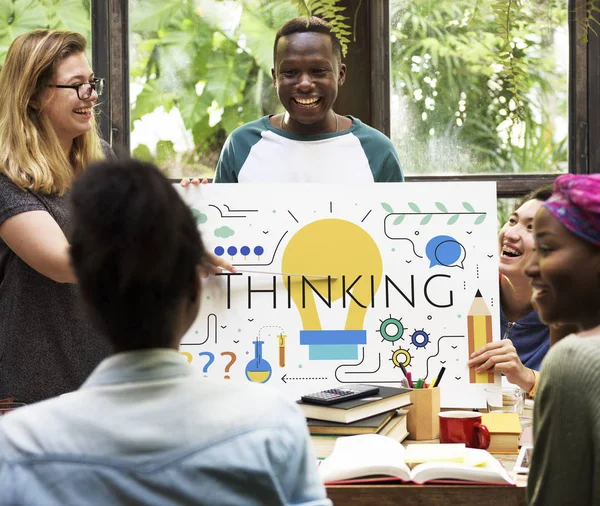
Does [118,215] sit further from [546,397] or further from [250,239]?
[250,239]

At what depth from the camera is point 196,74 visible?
291 centimetres

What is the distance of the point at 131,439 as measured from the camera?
0.82 metres

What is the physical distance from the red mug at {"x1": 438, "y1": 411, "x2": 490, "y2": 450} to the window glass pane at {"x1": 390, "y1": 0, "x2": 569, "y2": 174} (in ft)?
4.74

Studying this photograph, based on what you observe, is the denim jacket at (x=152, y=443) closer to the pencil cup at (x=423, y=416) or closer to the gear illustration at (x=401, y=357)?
the pencil cup at (x=423, y=416)

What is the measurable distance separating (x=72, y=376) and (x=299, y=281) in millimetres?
570

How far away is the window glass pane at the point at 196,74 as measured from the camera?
2.88 metres

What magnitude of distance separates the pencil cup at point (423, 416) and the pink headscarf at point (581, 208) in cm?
70

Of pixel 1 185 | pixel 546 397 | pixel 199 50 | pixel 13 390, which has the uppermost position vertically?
pixel 199 50

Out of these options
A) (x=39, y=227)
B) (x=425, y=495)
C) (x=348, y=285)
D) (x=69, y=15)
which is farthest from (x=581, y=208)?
(x=69, y=15)

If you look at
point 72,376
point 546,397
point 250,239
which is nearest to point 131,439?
point 546,397

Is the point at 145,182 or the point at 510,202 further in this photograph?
the point at 510,202

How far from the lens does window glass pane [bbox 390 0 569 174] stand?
2.88 meters

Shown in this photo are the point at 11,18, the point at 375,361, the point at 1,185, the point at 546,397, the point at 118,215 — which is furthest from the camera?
the point at 11,18

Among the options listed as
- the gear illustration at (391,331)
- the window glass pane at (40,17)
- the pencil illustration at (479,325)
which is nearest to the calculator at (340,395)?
the gear illustration at (391,331)
